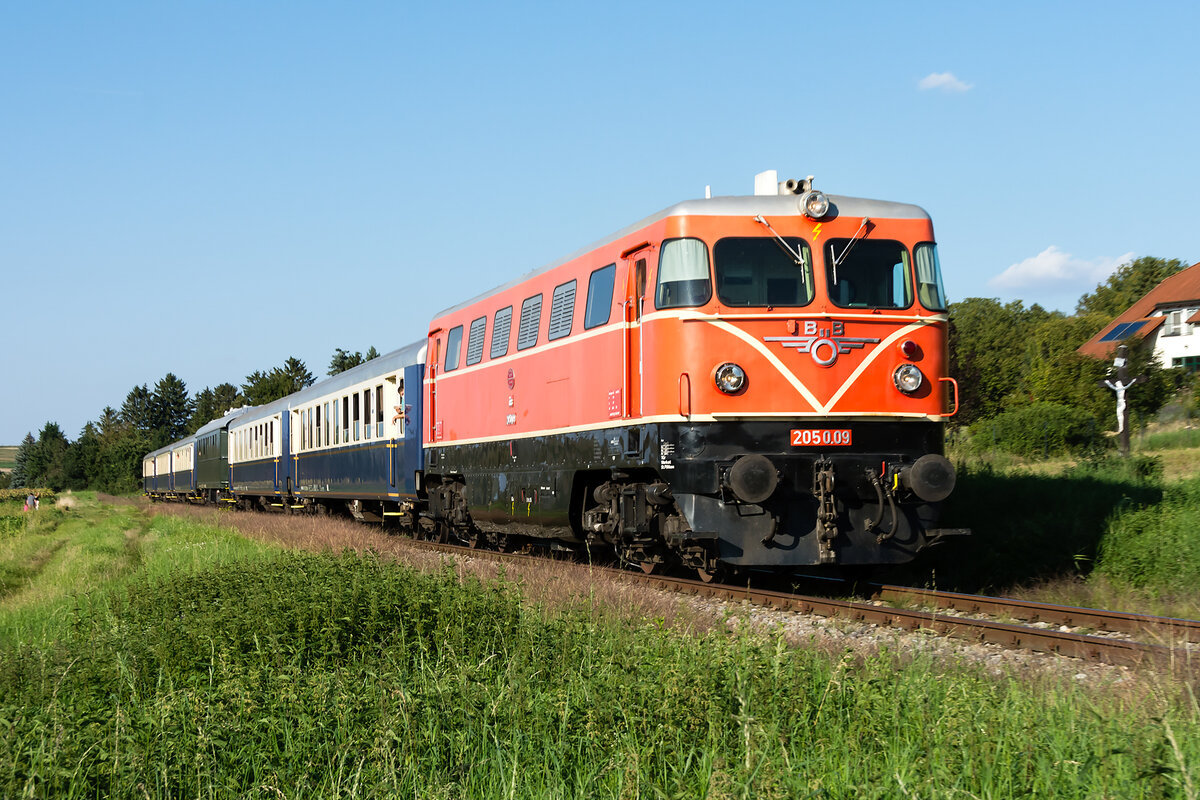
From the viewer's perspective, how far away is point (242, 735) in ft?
17.3

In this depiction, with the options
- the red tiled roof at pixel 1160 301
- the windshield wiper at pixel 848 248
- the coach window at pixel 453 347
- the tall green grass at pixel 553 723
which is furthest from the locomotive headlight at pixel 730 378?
the red tiled roof at pixel 1160 301

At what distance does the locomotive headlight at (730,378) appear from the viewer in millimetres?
10156

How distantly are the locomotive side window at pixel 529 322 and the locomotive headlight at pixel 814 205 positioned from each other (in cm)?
414

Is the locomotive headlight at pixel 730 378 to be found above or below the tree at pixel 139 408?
below

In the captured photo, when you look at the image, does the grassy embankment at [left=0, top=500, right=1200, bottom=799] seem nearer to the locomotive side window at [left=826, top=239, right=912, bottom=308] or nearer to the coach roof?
the locomotive side window at [left=826, top=239, right=912, bottom=308]

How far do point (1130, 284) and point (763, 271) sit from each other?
8728cm

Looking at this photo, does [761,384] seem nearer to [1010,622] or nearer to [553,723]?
[1010,622]

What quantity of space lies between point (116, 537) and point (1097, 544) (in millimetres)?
24081

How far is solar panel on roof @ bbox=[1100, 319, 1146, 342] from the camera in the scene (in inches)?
2468

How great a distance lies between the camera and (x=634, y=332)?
11.0 m

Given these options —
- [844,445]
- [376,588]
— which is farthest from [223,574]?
[844,445]

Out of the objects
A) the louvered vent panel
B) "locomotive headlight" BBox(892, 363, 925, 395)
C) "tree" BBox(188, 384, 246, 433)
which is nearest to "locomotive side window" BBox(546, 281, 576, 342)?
the louvered vent panel

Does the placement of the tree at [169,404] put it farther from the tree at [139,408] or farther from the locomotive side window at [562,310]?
the locomotive side window at [562,310]

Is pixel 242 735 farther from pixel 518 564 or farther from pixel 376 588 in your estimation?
pixel 518 564
